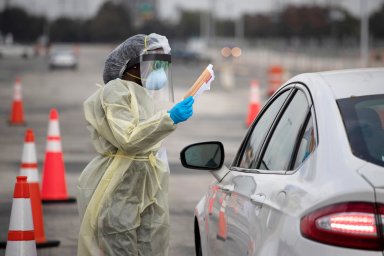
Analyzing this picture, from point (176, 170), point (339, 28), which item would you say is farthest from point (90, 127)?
point (339, 28)

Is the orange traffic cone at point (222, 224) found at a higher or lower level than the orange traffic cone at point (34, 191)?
higher

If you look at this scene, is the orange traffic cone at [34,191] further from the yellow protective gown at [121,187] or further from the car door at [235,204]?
the car door at [235,204]

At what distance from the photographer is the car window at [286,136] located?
4.50m

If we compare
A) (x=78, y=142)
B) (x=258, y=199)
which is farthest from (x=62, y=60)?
(x=258, y=199)

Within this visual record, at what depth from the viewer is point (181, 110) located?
5.48 meters

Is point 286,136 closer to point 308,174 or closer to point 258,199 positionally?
point 258,199

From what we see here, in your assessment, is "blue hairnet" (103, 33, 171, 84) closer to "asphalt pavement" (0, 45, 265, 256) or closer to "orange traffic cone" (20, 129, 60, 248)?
"asphalt pavement" (0, 45, 265, 256)

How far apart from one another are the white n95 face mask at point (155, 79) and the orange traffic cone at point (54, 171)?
5.89m

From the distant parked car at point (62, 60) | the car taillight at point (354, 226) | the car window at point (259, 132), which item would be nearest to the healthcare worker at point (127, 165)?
the car window at point (259, 132)

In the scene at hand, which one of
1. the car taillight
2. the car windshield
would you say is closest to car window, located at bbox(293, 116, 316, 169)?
the car windshield

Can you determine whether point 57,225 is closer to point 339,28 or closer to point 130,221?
point 130,221

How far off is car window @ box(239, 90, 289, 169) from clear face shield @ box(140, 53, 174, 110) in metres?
0.63

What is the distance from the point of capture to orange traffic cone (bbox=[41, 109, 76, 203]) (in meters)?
11.7

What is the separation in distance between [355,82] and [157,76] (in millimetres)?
1699
